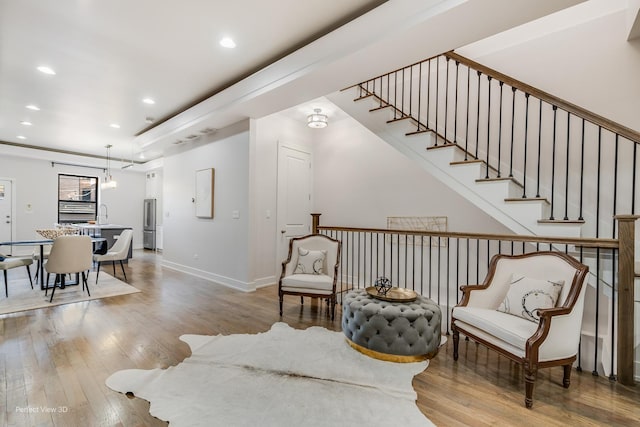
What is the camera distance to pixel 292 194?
582 cm

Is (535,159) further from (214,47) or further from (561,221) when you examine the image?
(214,47)

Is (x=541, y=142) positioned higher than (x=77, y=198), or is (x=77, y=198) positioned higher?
(x=541, y=142)

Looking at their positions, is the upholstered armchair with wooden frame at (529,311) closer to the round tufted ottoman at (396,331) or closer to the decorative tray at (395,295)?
the round tufted ottoman at (396,331)

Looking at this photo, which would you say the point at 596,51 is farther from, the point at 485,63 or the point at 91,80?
the point at 91,80

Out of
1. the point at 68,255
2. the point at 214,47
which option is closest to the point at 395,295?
the point at 214,47

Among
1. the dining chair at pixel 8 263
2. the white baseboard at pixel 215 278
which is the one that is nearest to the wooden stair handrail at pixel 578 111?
the white baseboard at pixel 215 278

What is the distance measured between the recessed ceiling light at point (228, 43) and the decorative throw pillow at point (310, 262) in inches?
103

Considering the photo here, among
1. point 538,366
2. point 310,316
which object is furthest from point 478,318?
point 310,316

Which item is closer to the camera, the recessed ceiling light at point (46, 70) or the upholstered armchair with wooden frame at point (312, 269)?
the upholstered armchair with wooden frame at point (312, 269)

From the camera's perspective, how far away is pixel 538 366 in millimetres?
2064

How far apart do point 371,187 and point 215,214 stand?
113 inches

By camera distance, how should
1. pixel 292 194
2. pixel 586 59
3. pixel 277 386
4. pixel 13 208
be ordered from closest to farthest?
1. pixel 277 386
2. pixel 586 59
3. pixel 292 194
4. pixel 13 208

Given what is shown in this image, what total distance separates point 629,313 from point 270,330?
120 inches

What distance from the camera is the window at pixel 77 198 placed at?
29.2 ft
